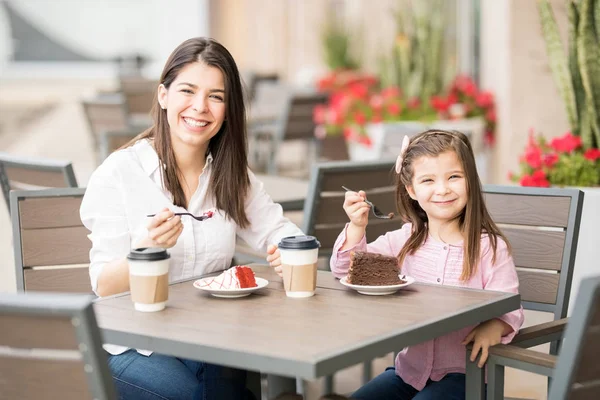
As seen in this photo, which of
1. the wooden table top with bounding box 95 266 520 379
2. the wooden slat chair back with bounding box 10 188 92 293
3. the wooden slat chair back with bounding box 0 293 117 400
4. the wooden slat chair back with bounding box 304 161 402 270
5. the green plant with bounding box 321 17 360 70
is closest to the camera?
the wooden slat chair back with bounding box 0 293 117 400

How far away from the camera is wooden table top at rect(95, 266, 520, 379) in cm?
180

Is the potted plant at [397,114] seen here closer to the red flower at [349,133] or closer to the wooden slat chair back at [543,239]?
the red flower at [349,133]

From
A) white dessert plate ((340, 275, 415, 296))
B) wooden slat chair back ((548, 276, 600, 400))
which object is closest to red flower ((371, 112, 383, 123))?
white dessert plate ((340, 275, 415, 296))

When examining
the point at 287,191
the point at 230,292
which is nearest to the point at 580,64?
the point at 287,191

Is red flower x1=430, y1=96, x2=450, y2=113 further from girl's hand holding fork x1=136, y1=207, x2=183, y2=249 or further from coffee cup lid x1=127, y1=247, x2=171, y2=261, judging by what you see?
coffee cup lid x1=127, y1=247, x2=171, y2=261

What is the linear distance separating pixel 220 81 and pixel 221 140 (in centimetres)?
19

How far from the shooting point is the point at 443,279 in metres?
2.55

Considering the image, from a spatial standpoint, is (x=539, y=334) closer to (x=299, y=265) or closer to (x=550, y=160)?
(x=299, y=265)

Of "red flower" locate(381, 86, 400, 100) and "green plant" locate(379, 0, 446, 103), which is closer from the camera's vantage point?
"red flower" locate(381, 86, 400, 100)

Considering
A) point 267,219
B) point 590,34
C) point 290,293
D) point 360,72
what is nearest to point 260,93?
point 360,72

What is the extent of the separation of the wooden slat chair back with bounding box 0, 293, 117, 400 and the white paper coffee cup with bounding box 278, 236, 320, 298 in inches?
27.3

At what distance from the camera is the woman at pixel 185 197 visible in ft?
8.09

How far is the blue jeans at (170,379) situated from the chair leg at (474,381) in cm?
60

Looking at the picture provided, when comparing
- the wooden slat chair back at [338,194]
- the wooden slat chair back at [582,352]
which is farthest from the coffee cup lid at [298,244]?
the wooden slat chair back at [338,194]
